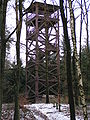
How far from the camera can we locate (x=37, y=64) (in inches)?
832

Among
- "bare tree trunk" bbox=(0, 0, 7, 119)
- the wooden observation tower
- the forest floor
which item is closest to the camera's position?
"bare tree trunk" bbox=(0, 0, 7, 119)

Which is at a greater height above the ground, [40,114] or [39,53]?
[39,53]

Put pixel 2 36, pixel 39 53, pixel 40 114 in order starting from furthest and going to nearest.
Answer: pixel 39 53 < pixel 40 114 < pixel 2 36

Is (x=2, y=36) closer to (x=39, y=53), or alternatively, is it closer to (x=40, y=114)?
(x=40, y=114)

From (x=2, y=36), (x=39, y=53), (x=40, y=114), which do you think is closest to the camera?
(x=2, y=36)

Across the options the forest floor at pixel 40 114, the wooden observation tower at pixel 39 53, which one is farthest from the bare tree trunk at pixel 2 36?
the wooden observation tower at pixel 39 53

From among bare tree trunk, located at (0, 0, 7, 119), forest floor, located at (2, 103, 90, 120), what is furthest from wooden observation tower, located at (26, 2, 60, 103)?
bare tree trunk, located at (0, 0, 7, 119)

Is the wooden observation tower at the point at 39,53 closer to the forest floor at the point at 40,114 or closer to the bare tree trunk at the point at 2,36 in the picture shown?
the forest floor at the point at 40,114

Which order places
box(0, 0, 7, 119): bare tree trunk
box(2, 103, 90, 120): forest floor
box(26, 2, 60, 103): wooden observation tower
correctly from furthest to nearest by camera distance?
1. box(26, 2, 60, 103): wooden observation tower
2. box(2, 103, 90, 120): forest floor
3. box(0, 0, 7, 119): bare tree trunk

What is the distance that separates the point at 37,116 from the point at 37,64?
8007 millimetres

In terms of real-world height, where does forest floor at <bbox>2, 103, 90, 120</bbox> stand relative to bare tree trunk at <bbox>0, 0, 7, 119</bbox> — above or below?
below

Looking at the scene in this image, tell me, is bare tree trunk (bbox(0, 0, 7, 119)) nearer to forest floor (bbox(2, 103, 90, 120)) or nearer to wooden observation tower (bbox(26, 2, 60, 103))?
forest floor (bbox(2, 103, 90, 120))

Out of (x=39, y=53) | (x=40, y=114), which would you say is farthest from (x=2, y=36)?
(x=39, y=53)

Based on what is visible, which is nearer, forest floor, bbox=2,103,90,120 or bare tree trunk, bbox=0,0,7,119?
bare tree trunk, bbox=0,0,7,119
